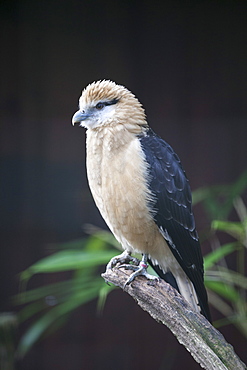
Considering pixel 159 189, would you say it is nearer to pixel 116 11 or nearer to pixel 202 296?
pixel 202 296

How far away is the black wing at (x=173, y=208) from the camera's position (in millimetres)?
1789

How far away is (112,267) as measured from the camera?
1918 millimetres

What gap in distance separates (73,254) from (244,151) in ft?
4.48

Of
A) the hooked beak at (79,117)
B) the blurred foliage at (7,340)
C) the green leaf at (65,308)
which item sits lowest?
the blurred foliage at (7,340)

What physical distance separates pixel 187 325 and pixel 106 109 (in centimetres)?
75

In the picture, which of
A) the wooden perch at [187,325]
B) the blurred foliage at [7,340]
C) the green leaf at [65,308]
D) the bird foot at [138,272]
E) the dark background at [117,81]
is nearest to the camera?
the wooden perch at [187,325]

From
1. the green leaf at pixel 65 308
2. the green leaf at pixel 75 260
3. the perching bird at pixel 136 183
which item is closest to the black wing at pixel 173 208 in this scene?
the perching bird at pixel 136 183

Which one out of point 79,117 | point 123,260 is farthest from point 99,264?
point 79,117

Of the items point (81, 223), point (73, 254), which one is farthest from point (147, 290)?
point (81, 223)

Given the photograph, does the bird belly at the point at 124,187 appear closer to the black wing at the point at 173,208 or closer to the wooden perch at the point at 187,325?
the black wing at the point at 173,208

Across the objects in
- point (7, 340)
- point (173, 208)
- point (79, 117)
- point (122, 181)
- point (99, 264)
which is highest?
point (79, 117)

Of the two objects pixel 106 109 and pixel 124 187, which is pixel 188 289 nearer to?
pixel 124 187

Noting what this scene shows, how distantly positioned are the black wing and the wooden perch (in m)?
0.16

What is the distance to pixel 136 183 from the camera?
1752 millimetres
